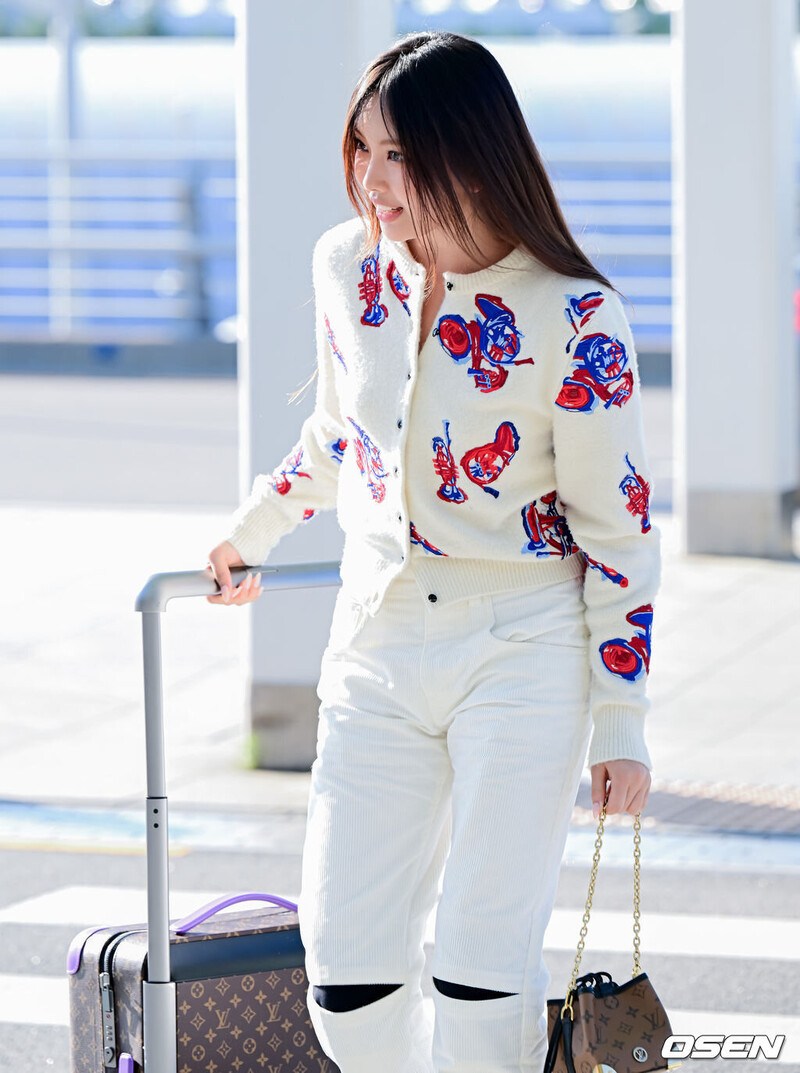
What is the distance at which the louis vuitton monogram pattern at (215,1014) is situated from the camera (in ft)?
10.2

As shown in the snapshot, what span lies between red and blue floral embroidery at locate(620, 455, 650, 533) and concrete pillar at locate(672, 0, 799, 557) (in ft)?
25.8

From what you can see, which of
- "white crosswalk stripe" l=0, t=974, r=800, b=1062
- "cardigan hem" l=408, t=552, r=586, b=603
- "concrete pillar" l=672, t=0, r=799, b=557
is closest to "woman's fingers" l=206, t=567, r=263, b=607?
"cardigan hem" l=408, t=552, r=586, b=603

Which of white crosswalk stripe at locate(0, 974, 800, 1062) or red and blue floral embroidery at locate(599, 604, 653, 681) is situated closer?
red and blue floral embroidery at locate(599, 604, 653, 681)

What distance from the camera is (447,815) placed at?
2.86 metres

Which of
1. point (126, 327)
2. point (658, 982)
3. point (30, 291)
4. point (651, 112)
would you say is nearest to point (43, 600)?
point (658, 982)

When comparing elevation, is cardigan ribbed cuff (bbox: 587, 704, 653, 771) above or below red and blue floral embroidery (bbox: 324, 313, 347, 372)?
below

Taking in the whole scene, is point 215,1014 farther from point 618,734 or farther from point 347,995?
point 618,734

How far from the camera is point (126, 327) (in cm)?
2555

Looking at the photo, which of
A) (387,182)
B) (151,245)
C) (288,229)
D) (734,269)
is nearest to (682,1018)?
(387,182)

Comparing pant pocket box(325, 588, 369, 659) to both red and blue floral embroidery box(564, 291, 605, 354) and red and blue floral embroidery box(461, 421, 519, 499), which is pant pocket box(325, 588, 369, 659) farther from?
red and blue floral embroidery box(564, 291, 605, 354)

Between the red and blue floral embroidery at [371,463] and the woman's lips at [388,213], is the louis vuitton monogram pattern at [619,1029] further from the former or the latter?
the woman's lips at [388,213]

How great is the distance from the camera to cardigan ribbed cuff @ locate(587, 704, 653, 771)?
2703 millimetres

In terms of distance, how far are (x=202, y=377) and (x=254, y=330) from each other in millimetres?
15102

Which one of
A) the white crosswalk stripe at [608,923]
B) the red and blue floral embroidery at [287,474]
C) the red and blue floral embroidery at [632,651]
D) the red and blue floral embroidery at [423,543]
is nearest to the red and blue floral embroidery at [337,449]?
the red and blue floral embroidery at [287,474]
